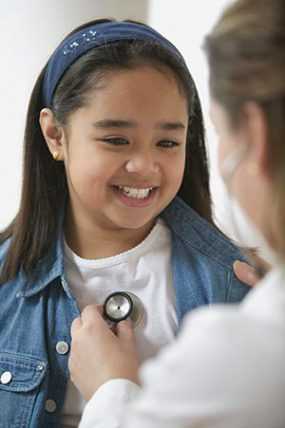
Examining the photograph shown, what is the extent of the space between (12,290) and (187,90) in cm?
49

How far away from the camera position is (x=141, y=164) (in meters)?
1.03

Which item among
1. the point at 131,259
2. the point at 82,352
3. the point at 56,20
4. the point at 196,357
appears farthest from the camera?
the point at 56,20

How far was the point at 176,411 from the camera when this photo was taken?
0.58 metres

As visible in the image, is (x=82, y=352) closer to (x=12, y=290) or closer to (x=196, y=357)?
(x=12, y=290)

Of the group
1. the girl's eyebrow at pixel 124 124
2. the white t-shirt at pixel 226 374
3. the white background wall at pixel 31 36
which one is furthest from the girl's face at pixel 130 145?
the white background wall at pixel 31 36

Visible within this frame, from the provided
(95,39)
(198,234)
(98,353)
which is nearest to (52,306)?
(98,353)

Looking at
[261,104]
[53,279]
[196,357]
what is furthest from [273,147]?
[53,279]

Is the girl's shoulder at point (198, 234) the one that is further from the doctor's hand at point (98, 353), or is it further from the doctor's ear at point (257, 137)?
the doctor's ear at point (257, 137)

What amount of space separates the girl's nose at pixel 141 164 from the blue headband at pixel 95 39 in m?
0.19

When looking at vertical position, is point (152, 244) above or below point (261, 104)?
below

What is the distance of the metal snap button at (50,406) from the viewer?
3.57ft

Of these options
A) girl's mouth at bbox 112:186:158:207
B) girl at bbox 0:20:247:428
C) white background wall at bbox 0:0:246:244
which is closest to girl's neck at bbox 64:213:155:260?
girl at bbox 0:20:247:428

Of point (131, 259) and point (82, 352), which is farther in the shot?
point (131, 259)

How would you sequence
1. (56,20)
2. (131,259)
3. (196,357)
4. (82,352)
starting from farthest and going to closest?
(56,20)
(131,259)
(82,352)
(196,357)
